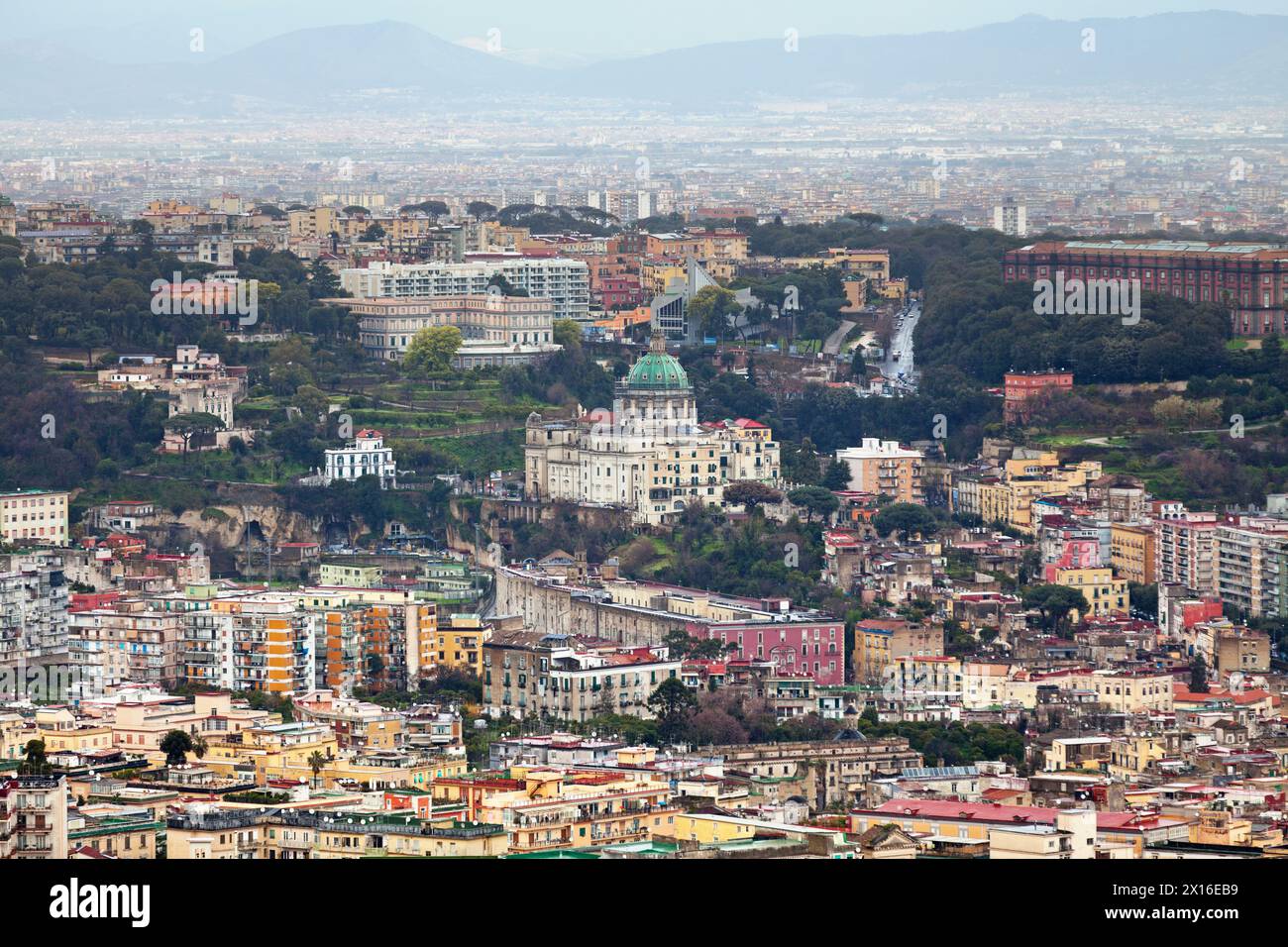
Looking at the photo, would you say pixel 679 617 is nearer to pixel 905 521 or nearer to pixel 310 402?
pixel 905 521

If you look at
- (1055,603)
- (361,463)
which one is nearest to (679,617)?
(1055,603)

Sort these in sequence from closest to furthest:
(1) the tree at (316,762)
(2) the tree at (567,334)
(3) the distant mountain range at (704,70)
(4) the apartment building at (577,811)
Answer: (4) the apartment building at (577,811), (1) the tree at (316,762), (2) the tree at (567,334), (3) the distant mountain range at (704,70)

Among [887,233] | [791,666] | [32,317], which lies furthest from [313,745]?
[887,233]

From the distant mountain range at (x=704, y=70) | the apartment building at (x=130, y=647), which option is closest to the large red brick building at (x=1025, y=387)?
the apartment building at (x=130, y=647)

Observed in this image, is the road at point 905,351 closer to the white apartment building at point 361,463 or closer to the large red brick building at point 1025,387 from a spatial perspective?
the large red brick building at point 1025,387

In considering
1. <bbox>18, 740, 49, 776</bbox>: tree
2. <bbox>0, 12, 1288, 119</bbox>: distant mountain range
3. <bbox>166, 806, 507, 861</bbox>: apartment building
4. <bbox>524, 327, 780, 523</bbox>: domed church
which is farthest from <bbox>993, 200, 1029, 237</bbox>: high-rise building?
<bbox>166, 806, 507, 861</bbox>: apartment building

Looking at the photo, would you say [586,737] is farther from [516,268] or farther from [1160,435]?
[516,268]
